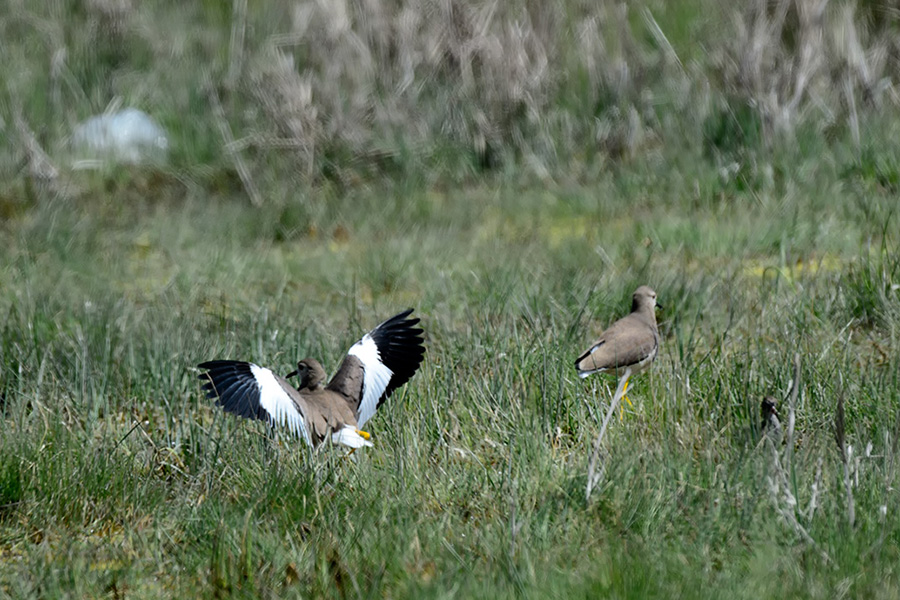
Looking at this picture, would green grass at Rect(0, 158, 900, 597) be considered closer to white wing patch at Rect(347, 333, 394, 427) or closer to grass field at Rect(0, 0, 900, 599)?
grass field at Rect(0, 0, 900, 599)

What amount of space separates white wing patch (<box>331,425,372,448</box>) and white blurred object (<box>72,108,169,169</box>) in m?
5.80

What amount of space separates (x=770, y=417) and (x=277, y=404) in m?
1.62

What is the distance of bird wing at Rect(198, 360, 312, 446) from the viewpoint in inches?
153

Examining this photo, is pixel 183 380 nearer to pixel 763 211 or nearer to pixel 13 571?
pixel 13 571

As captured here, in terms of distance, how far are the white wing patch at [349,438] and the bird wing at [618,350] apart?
34.5 inches

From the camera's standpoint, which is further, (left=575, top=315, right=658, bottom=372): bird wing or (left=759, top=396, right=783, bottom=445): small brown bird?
(left=575, top=315, right=658, bottom=372): bird wing

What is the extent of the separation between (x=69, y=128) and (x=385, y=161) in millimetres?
2877

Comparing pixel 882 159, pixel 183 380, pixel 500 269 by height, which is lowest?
pixel 882 159

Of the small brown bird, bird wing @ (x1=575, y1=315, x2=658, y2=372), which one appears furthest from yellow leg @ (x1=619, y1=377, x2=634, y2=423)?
the small brown bird

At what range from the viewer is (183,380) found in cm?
474

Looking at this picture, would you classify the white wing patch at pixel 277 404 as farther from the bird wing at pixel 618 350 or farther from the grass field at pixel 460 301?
the bird wing at pixel 618 350

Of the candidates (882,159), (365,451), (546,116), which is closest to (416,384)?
(365,451)

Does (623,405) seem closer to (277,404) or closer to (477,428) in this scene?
(477,428)

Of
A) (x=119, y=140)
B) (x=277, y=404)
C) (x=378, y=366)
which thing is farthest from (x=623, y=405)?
(x=119, y=140)
